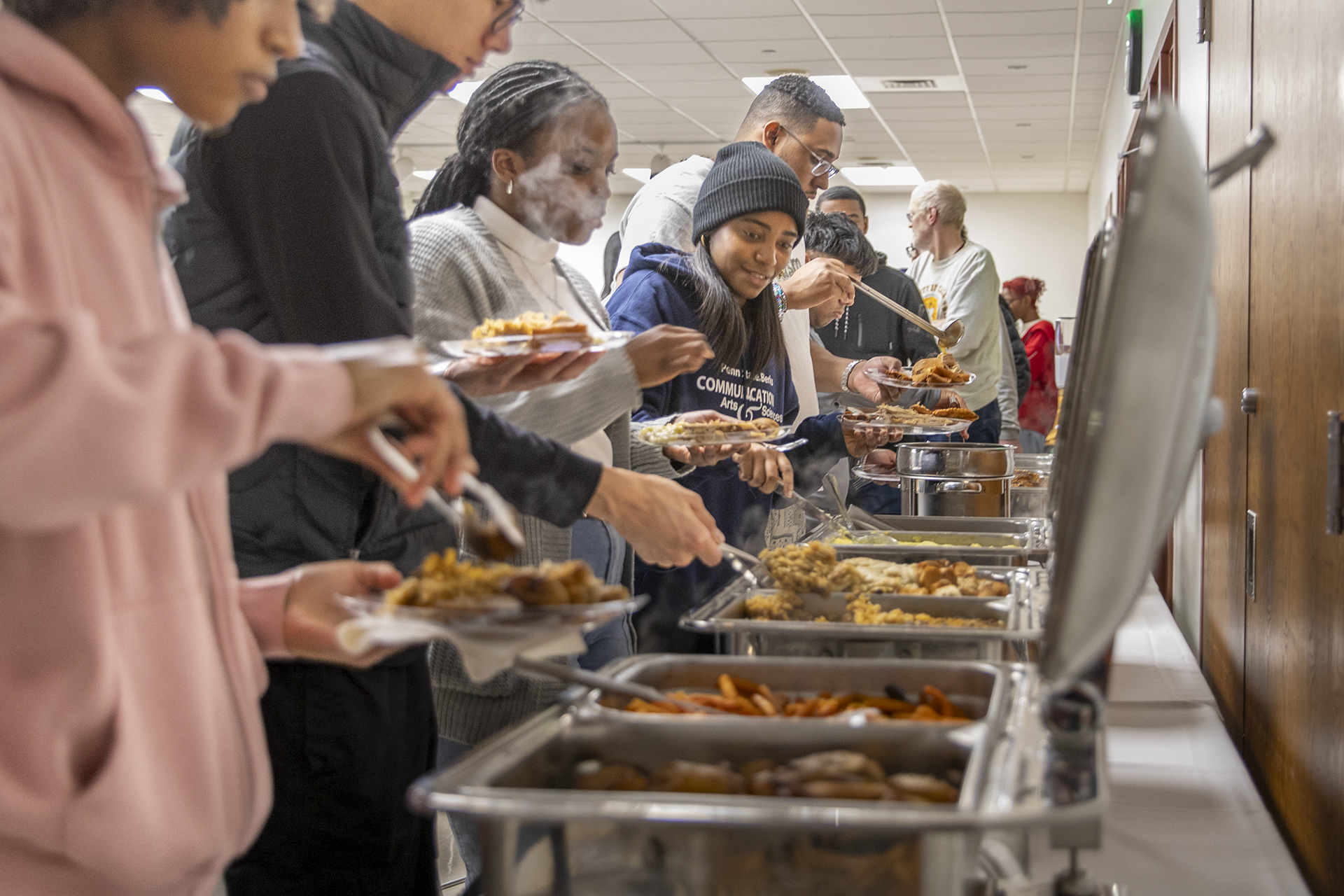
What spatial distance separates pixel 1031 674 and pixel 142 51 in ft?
2.76

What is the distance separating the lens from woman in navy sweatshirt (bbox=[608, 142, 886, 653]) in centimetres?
187

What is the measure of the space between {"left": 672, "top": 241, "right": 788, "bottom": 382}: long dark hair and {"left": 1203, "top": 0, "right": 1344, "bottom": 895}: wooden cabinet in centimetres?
76

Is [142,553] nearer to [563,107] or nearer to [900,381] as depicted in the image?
[563,107]

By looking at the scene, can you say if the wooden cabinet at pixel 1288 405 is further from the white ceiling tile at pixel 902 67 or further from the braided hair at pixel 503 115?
the white ceiling tile at pixel 902 67

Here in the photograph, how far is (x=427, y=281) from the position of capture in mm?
1357

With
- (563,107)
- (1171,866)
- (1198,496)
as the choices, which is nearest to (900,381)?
(1198,496)

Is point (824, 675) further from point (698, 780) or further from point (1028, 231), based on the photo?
point (1028, 231)

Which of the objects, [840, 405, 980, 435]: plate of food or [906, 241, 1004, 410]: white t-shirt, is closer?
[840, 405, 980, 435]: plate of food

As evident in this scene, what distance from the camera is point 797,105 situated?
2438mm

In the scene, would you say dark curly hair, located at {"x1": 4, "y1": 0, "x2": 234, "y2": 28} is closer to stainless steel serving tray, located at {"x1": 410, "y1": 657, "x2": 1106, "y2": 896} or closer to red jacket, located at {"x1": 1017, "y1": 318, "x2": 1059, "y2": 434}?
stainless steel serving tray, located at {"x1": 410, "y1": 657, "x2": 1106, "y2": 896}

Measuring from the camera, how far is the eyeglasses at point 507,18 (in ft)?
3.79

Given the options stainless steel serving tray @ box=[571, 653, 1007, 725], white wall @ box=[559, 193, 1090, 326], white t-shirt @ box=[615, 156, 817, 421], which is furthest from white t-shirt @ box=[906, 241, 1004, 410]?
white wall @ box=[559, 193, 1090, 326]

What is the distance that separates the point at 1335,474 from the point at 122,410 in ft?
3.25

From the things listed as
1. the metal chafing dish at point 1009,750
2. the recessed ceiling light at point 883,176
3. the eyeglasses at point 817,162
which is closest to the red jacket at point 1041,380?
the eyeglasses at point 817,162
